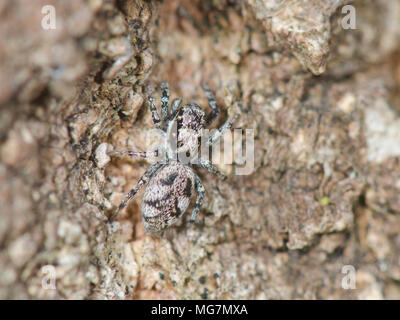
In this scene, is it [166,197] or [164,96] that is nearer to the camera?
[166,197]

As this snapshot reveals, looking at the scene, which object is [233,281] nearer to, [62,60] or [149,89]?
[149,89]

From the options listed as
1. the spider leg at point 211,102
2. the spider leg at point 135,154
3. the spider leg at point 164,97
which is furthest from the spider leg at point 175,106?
the spider leg at point 135,154

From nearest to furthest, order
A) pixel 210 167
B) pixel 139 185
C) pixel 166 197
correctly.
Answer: pixel 166 197, pixel 139 185, pixel 210 167

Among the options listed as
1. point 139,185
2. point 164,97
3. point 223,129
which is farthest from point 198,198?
point 164,97

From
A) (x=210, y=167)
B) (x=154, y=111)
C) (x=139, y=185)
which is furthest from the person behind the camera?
(x=210, y=167)

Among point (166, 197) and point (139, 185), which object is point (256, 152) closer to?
point (166, 197)

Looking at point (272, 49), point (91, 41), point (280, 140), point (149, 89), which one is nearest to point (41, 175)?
point (91, 41)

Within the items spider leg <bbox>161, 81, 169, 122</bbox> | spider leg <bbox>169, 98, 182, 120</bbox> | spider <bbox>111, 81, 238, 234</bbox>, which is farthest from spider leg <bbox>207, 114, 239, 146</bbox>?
spider leg <bbox>161, 81, 169, 122</bbox>

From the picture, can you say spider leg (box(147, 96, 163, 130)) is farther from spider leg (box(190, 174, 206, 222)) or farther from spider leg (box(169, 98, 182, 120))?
spider leg (box(190, 174, 206, 222))
